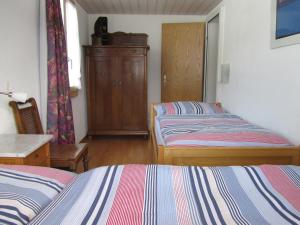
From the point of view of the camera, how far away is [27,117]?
2215 mm

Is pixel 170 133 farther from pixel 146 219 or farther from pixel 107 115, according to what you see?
pixel 107 115

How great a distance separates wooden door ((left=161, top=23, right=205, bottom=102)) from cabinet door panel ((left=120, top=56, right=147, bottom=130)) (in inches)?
21.3

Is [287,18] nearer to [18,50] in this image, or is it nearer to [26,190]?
[26,190]

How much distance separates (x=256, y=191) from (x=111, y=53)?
349 centimetres

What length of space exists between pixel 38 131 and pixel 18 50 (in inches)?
27.1

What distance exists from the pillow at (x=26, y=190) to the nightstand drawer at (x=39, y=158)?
17.3 inches

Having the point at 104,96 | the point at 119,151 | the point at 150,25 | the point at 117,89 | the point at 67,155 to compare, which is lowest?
the point at 119,151

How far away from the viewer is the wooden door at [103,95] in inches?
166

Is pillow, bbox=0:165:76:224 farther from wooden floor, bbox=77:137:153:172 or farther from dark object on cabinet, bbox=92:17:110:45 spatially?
dark object on cabinet, bbox=92:17:110:45

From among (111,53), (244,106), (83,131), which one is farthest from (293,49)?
(83,131)

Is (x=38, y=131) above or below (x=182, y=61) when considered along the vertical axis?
below

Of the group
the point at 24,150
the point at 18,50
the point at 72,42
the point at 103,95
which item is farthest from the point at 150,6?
the point at 24,150

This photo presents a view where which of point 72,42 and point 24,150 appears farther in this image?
point 72,42

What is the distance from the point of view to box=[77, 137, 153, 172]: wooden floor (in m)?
3.30
